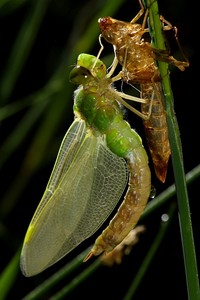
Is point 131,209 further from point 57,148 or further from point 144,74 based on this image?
point 57,148

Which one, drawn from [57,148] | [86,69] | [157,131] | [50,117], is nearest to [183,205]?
[157,131]

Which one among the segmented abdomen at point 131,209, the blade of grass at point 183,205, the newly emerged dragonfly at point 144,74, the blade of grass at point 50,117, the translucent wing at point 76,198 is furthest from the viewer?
the blade of grass at point 50,117

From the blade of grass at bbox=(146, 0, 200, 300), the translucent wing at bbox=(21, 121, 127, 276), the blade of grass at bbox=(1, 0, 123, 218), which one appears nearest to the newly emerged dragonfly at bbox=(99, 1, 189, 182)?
the translucent wing at bbox=(21, 121, 127, 276)

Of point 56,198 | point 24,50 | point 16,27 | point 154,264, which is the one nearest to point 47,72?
point 16,27

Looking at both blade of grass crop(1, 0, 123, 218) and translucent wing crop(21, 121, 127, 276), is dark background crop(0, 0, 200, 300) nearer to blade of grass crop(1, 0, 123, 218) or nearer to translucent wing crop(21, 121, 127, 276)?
blade of grass crop(1, 0, 123, 218)

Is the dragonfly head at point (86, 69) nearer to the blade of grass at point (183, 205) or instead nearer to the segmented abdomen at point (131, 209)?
the segmented abdomen at point (131, 209)

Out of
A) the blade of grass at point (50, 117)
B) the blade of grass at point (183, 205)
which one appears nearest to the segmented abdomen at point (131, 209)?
the blade of grass at point (183, 205)

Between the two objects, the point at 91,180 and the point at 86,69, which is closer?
the point at 86,69
